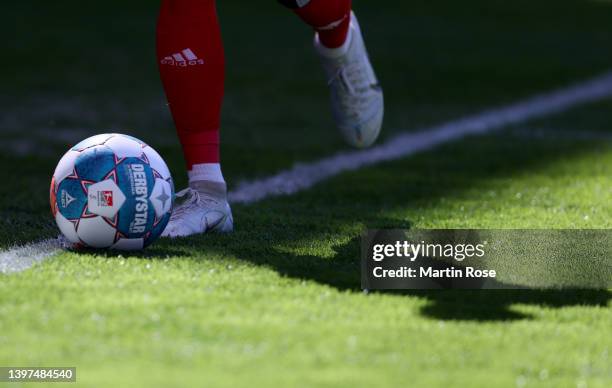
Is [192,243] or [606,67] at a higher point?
[192,243]

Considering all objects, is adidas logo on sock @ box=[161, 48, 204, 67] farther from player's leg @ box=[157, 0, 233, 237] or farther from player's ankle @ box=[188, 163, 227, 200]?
player's ankle @ box=[188, 163, 227, 200]

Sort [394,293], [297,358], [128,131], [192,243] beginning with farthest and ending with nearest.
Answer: [128,131] → [192,243] → [394,293] → [297,358]

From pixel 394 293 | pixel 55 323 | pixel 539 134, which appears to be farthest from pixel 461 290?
pixel 539 134

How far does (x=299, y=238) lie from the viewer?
3789 mm

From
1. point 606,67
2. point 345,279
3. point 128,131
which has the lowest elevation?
point 606,67

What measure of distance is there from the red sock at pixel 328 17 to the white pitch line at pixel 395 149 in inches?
26.3

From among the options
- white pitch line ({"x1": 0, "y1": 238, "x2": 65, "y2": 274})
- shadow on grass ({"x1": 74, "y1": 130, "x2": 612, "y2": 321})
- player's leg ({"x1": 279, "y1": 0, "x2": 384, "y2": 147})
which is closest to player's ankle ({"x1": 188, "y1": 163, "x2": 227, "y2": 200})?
shadow on grass ({"x1": 74, "y1": 130, "x2": 612, "y2": 321})

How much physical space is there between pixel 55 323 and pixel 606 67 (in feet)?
28.1

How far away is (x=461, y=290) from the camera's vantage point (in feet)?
10.2

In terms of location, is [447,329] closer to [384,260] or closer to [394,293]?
[394,293]

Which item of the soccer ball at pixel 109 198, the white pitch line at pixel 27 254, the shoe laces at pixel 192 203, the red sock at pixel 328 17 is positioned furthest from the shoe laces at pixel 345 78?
the white pitch line at pixel 27 254

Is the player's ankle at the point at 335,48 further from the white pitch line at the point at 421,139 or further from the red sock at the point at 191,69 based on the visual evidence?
the red sock at the point at 191,69

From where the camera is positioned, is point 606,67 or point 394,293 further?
point 606,67

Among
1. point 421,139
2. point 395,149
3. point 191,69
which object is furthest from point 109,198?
point 421,139
